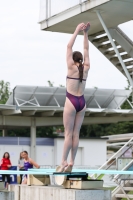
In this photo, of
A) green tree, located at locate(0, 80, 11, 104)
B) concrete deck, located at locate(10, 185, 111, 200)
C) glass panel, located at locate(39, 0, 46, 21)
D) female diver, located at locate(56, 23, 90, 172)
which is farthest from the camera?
green tree, located at locate(0, 80, 11, 104)

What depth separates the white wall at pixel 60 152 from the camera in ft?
127

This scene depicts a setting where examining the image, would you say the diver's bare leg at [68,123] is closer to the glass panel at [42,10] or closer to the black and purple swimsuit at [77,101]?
the black and purple swimsuit at [77,101]

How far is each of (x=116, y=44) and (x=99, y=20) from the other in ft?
7.49

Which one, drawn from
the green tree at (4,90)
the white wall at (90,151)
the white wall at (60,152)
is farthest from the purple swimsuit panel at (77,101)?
the green tree at (4,90)

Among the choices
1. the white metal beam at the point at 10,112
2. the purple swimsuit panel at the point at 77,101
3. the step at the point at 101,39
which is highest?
the white metal beam at the point at 10,112

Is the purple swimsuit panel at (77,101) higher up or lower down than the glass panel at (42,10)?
lower down

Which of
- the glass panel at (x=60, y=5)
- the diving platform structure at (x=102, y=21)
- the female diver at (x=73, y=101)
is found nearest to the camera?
the female diver at (x=73, y=101)

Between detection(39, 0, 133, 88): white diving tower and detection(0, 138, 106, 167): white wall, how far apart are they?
54.3 ft

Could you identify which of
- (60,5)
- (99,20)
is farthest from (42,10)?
(99,20)

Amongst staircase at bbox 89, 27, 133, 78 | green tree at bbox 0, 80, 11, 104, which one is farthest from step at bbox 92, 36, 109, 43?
green tree at bbox 0, 80, 11, 104

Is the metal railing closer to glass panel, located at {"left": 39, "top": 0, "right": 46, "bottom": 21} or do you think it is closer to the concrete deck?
glass panel, located at {"left": 39, "top": 0, "right": 46, "bottom": 21}

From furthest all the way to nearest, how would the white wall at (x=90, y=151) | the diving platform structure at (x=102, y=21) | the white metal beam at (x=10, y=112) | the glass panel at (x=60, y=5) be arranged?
the white wall at (x=90, y=151)
the white metal beam at (x=10, y=112)
the glass panel at (x=60, y=5)
the diving platform structure at (x=102, y=21)

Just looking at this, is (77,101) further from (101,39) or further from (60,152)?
(60,152)

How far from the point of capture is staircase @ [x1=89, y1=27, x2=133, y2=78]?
2197 centimetres
